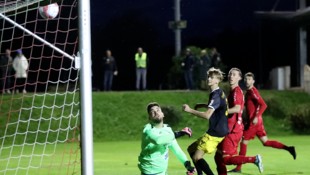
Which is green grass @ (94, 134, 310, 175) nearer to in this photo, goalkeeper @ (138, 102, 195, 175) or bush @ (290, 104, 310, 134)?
goalkeeper @ (138, 102, 195, 175)

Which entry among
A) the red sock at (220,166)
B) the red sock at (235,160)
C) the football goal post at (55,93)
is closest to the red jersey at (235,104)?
the red sock at (235,160)

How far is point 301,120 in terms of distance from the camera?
31938 millimetres

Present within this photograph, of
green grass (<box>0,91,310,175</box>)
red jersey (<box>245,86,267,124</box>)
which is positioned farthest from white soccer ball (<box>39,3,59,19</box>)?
green grass (<box>0,91,310,175</box>)

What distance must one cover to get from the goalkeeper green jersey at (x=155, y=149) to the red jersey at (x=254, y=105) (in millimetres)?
4968

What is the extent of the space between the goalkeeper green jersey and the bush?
2145 centimetres

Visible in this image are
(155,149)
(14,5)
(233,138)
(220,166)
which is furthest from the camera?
(233,138)

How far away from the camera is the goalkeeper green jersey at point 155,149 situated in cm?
1089

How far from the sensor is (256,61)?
5544 centimetres

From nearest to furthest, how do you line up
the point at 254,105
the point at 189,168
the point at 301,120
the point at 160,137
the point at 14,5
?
Answer: the point at 160,137 → the point at 189,168 → the point at 14,5 → the point at 254,105 → the point at 301,120

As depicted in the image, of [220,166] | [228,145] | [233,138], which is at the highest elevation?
[233,138]

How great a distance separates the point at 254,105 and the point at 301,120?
651 inches

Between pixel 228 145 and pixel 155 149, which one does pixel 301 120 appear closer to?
pixel 228 145

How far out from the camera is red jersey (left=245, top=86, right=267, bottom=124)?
1578cm

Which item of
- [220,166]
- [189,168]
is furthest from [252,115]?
[189,168]
